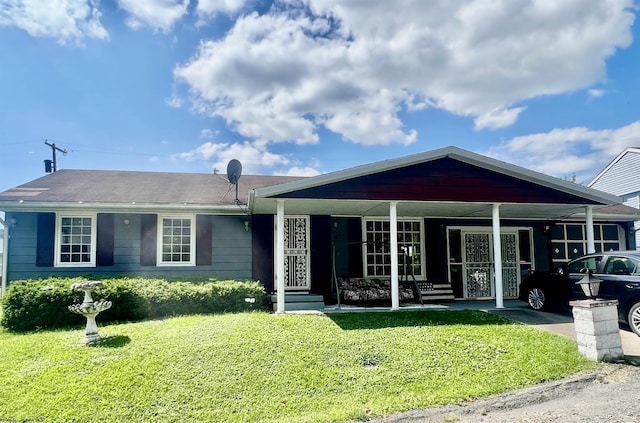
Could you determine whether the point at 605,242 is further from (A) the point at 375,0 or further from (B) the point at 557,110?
(A) the point at 375,0

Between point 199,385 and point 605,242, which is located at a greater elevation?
point 605,242

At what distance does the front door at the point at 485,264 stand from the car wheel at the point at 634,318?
5.12m

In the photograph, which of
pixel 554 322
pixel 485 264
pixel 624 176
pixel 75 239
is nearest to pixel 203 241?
pixel 75 239

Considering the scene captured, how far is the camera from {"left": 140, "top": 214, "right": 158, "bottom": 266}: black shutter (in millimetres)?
10203

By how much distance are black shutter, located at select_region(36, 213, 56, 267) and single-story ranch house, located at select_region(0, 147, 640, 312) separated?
3 cm

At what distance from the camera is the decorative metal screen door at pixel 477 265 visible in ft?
39.5

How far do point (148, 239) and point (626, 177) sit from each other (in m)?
22.4

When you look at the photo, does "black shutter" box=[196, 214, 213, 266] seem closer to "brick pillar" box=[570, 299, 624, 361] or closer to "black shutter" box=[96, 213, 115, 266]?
"black shutter" box=[96, 213, 115, 266]

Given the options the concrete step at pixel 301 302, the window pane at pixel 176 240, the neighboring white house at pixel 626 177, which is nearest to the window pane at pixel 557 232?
the concrete step at pixel 301 302

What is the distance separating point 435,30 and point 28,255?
11.4 meters

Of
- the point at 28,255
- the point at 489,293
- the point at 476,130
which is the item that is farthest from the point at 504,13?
the point at 28,255

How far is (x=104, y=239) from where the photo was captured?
10.1 m

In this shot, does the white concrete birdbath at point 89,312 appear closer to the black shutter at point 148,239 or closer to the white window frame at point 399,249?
the black shutter at point 148,239

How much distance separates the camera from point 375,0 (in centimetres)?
747
